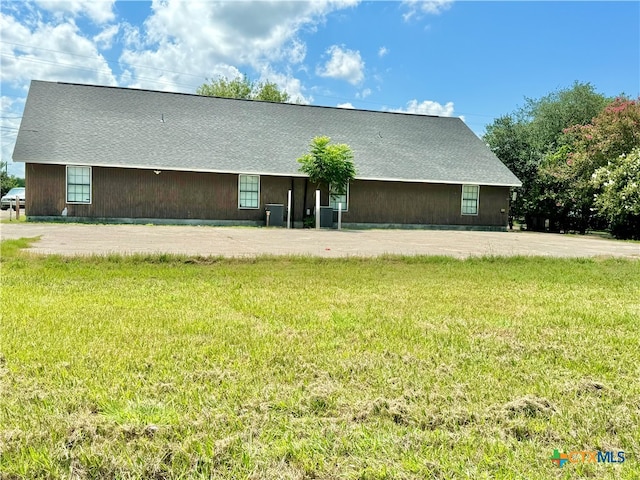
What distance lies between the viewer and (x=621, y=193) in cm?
1931

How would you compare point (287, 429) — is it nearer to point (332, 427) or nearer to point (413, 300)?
point (332, 427)

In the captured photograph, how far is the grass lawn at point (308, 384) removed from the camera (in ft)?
6.48

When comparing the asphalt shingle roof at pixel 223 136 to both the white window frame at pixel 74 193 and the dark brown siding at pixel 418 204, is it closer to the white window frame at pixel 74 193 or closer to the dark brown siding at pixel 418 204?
the white window frame at pixel 74 193

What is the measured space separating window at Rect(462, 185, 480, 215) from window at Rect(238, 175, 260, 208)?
10.2m

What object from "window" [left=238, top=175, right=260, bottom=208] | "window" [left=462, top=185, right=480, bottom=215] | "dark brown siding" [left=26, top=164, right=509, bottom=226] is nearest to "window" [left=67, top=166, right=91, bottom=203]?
"dark brown siding" [left=26, top=164, right=509, bottom=226]

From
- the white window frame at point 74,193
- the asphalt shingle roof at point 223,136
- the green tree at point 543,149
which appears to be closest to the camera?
the white window frame at point 74,193

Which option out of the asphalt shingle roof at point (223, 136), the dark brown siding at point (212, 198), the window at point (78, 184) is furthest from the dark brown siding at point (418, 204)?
the window at point (78, 184)

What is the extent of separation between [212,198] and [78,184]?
5.12 m

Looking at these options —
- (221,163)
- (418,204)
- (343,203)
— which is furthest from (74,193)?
(418,204)

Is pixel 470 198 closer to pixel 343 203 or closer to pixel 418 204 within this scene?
pixel 418 204

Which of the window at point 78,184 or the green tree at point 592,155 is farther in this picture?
the green tree at point 592,155

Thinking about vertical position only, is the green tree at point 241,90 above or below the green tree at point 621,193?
above

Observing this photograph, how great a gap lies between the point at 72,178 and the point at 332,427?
19.1 m

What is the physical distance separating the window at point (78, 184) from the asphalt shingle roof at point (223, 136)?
1.96ft
